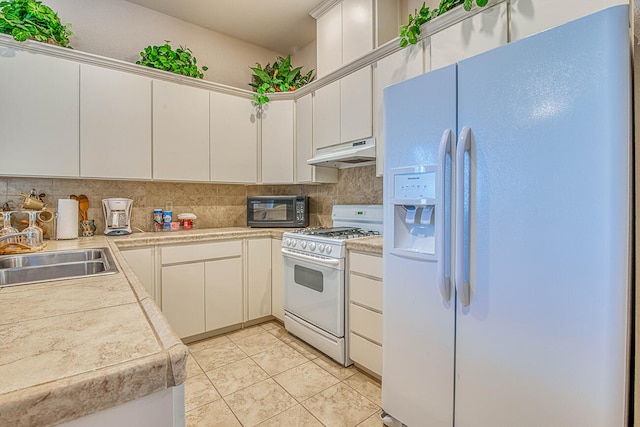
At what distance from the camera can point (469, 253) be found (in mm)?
1277

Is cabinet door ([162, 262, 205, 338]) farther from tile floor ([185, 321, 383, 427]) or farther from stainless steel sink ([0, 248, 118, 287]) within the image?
stainless steel sink ([0, 248, 118, 287])

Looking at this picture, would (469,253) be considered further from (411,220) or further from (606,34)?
(606,34)

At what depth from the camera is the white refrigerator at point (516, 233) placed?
96cm

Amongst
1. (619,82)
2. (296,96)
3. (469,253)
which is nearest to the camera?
(619,82)

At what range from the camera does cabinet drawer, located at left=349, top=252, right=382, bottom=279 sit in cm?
192

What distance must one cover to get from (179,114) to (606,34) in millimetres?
2685

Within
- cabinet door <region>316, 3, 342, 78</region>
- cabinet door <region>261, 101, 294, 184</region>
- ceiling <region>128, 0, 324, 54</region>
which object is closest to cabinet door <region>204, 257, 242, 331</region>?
cabinet door <region>261, 101, 294, 184</region>

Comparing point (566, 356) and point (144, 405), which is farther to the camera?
point (566, 356)

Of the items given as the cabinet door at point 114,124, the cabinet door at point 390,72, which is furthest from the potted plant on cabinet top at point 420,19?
the cabinet door at point 114,124

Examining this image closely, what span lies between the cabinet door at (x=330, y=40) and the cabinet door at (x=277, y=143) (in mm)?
523

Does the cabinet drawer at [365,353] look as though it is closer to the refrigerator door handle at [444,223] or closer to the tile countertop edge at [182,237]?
the refrigerator door handle at [444,223]

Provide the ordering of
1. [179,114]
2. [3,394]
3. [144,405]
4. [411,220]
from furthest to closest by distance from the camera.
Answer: [179,114], [411,220], [144,405], [3,394]

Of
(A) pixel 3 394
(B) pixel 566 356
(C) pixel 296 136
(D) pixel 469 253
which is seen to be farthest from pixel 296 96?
(A) pixel 3 394

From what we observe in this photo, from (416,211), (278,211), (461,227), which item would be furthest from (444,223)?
(278,211)
